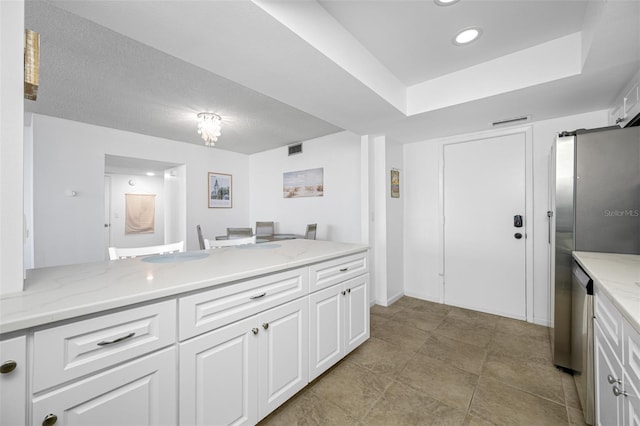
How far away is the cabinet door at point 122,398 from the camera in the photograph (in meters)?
0.78

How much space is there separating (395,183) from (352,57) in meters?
1.91

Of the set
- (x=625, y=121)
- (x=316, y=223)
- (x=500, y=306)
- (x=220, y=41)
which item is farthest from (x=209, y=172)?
(x=625, y=121)

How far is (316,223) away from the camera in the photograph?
427cm

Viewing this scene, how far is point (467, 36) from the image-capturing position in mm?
1811

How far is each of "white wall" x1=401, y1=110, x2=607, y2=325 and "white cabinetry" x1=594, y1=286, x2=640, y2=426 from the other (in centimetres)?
168

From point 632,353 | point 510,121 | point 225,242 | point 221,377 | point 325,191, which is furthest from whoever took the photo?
point 325,191

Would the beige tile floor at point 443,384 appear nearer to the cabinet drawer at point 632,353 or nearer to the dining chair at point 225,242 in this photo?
the cabinet drawer at point 632,353

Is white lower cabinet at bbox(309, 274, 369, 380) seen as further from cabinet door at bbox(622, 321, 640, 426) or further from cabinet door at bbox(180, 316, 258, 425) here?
cabinet door at bbox(622, 321, 640, 426)

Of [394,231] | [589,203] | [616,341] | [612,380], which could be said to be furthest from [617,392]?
[394,231]

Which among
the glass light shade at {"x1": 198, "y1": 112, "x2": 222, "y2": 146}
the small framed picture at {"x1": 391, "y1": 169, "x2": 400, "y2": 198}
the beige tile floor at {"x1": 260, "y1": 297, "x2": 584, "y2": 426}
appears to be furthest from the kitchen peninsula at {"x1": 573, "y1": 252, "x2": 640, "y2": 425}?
the glass light shade at {"x1": 198, "y1": 112, "x2": 222, "y2": 146}

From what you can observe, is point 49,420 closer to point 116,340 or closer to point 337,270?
point 116,340

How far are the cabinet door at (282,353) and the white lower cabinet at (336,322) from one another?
0.08 metres

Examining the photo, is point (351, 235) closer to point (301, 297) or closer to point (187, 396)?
point (301, 297)

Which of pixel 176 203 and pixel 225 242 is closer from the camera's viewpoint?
pixel 225 242
